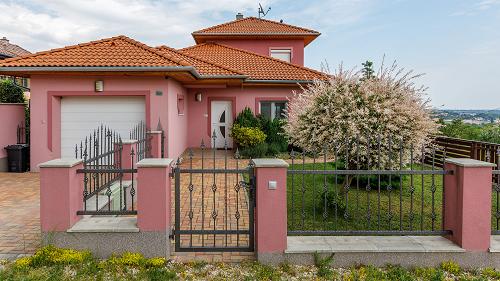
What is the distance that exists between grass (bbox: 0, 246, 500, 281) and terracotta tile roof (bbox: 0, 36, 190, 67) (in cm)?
650

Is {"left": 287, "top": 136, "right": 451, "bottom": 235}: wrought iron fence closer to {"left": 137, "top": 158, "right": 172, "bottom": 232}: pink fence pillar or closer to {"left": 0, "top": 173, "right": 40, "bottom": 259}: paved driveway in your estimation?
{"left": 137, "top": 158, "right": 172, "bottom": 232}: pink fence pillar

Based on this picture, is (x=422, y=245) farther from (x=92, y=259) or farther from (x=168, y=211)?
(x=92, y=259)

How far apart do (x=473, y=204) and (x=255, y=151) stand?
382 inches

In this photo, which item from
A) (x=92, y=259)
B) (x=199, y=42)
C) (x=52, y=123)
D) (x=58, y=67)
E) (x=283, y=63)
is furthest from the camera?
(x=199, y=42)

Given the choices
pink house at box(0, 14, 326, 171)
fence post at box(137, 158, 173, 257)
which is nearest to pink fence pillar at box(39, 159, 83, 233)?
fence post at box(137, 158, 173, 257)

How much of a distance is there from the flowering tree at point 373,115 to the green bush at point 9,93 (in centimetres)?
1103

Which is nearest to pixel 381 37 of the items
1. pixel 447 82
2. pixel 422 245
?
pixel 447 82

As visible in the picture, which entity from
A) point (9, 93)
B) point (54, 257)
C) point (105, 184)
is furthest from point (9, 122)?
point (54, 257)

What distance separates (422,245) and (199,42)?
19.1m

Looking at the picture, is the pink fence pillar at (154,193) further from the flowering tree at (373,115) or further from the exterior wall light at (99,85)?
the exterior wall light at (99,85)

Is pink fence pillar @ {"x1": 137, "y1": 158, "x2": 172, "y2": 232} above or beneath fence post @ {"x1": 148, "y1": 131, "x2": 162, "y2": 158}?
beneath

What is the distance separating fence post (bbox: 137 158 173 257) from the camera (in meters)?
4.56

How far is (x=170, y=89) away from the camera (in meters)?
11.3

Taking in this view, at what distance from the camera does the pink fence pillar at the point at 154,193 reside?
4562 millimetres
